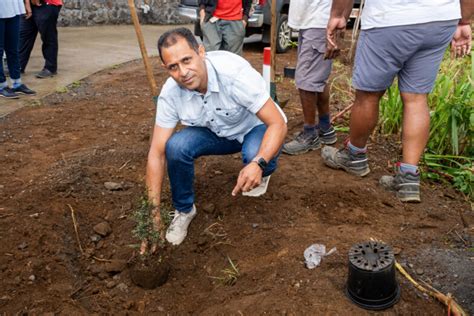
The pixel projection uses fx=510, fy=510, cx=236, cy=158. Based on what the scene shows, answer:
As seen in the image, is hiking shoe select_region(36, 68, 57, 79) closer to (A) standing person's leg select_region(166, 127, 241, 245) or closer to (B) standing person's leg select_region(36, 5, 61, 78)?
(B) standing person's leg select_region(36, 5, 61, 78)

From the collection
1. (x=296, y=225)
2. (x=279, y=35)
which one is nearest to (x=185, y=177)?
(x=296, y=225)

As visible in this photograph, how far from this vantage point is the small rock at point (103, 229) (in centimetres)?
304

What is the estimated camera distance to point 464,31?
116 inches

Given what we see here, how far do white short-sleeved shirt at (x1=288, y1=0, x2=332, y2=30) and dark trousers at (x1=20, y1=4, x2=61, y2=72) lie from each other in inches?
145

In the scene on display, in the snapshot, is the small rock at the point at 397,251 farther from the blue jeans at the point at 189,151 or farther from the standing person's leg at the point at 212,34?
the standing person's leg at the point at 212,34

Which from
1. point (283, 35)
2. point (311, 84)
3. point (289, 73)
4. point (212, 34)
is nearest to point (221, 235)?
point (311, 84)

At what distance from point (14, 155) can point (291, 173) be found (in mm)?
2185

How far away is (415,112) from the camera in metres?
2.99

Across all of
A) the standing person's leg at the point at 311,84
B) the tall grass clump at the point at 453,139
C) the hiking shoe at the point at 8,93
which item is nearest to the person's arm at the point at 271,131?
the standing person's leg at the point at 311,84

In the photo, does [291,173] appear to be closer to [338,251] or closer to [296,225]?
[296,225]

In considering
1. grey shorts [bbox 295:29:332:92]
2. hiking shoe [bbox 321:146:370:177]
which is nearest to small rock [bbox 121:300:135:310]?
hiking shoe [bbox 321:146:370:177]

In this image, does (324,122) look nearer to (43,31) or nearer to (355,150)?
(355,150)

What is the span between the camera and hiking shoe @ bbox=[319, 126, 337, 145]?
4.02m

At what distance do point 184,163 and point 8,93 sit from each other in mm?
3569
